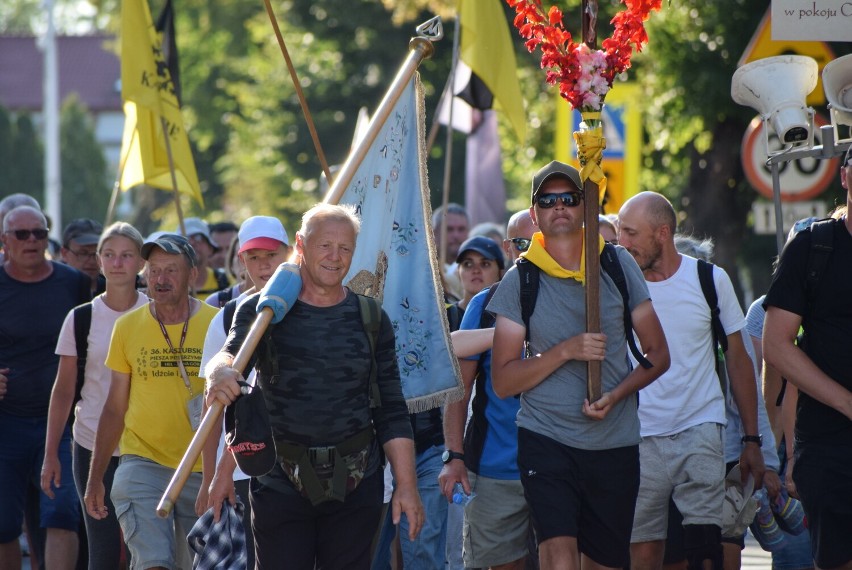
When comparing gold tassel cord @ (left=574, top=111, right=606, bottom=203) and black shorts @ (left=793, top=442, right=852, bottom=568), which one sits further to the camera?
gold tassel cord @ (left=574, top=111, right=606, bottom=203)

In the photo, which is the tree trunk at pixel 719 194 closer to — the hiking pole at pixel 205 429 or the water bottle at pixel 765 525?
the water bottle at pixel 765 525

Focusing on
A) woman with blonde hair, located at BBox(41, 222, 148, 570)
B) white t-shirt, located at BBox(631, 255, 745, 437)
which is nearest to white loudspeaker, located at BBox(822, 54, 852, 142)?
white t-shirt, located at BBox(631, 255, 745, 437)

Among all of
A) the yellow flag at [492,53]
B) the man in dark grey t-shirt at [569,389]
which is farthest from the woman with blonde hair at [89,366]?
the yellow flag at [492,53]

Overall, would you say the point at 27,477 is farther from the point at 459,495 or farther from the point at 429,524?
the point at 459,495

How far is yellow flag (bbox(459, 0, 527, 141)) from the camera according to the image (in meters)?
11.3

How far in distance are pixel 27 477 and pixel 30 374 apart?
619 millimetres

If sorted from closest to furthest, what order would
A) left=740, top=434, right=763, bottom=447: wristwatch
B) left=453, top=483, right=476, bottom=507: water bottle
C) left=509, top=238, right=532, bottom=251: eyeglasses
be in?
1. left=453, top=483, right=476, bottom=507: water bottle
2. left=740, top=434, right=763, bottom=447: wristwatch
3. left=509, top=238, right=532, bottom=251: eyeglasses

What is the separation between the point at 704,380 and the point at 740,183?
1431cm

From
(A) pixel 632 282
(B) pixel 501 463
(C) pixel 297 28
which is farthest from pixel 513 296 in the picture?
(C) pixel 297 28

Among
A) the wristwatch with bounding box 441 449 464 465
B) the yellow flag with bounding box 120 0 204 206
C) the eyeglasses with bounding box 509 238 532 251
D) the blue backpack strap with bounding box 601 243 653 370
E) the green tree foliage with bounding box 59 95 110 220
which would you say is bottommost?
the wristwatch with bounding box 441 449 464 465

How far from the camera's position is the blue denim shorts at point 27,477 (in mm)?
8797

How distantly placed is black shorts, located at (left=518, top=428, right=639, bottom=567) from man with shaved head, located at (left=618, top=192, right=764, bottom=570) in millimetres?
919

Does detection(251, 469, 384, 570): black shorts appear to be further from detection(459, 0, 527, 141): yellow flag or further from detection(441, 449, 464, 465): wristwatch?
detection(459, 0, 527, 141): yellow flag

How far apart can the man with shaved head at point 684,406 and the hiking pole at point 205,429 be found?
93.8 inches
